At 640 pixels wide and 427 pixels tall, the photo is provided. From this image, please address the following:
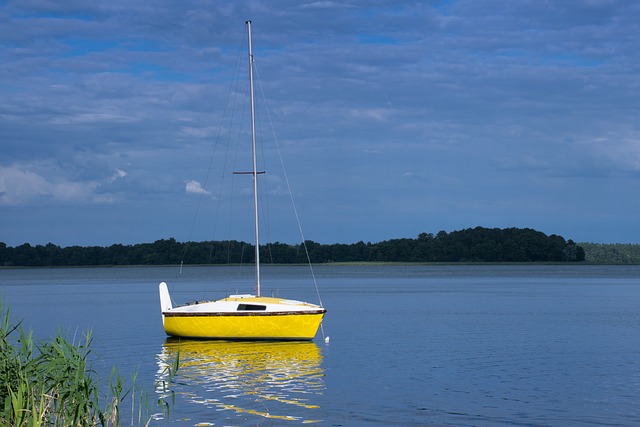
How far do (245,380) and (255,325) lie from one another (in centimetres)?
912

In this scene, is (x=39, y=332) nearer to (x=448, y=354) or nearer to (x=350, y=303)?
(x=448, y=354)

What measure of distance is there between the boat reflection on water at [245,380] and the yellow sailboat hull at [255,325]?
427 mm

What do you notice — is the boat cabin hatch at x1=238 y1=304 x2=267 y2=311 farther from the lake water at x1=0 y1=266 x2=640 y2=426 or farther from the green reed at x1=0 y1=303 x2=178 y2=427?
the green reed at x1=0 y1=303 x2=178 y2=427

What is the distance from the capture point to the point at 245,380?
1078 inches

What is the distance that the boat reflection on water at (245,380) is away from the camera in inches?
867

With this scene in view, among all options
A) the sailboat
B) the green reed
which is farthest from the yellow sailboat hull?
the green reed

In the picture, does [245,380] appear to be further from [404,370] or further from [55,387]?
[55,387]

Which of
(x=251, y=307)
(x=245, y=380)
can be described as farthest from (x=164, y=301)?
(x=245, y=380)

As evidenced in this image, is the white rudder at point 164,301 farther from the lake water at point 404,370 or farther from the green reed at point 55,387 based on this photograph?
the green reed at point 55,387

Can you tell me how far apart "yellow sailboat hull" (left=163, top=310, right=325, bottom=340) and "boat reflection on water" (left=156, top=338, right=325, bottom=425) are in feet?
1.40

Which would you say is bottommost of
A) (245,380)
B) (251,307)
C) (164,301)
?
(245,380)

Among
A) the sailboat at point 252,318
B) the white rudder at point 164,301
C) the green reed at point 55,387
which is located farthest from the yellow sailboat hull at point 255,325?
the green reed at point 55,387

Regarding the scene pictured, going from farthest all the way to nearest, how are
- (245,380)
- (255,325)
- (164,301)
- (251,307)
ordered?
1. (164,301)
2. (255,325)
3. (251,307)
4. (245,380)

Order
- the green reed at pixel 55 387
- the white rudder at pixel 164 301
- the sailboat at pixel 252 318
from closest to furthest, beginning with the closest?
the green reed at pixel 55 387 < the sailboat at pixel 252 318 < the white rudder at pixel 164 301
